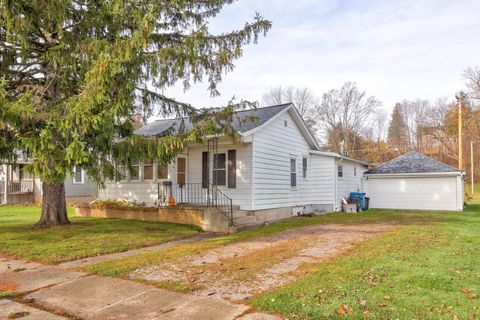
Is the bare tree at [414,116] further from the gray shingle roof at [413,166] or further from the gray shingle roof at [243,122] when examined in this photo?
the gray shingle roof at [243,122]

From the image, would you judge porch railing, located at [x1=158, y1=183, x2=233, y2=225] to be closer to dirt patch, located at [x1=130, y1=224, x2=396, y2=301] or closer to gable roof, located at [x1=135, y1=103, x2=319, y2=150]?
gable roof, located at [x1=135, y1=103, x2=319, y2=150]

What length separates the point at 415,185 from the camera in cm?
1973

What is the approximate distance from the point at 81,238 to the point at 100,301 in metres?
5.30

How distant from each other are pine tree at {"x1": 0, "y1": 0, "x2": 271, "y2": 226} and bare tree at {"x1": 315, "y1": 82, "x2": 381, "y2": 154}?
34342 mm

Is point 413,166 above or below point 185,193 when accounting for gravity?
above

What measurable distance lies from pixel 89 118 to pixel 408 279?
21.5 feet

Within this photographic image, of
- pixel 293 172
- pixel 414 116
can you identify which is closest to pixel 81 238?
pixel 293 172

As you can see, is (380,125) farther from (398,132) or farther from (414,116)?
(414,116)

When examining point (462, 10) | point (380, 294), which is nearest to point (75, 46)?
point (380, 294)

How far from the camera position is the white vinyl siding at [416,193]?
18678 millimetres

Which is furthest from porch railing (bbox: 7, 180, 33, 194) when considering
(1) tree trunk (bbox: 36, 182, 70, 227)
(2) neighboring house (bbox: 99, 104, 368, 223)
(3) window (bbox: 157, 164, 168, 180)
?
(1) tree trunk (bbox: 36, 182, 70, 227)

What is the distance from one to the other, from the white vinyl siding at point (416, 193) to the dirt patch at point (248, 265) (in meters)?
11.7

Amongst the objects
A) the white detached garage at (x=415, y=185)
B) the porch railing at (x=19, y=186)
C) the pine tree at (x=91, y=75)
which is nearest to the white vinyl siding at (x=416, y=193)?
the white detached garage at (x=415, y=185)

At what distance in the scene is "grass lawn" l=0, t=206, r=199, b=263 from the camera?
7691 mm
